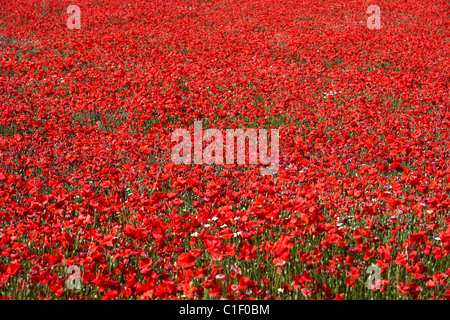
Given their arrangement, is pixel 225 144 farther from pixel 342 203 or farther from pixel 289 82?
pixel 289 82

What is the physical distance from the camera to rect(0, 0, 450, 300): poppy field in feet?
9.84

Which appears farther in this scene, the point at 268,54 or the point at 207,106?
the point at 268,54

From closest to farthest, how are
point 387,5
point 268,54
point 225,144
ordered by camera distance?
point 225,144 → point 268,54 → point 387,5

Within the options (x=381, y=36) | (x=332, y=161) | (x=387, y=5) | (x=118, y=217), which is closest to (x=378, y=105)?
(x=332, y=161)

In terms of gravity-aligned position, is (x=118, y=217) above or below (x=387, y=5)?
below

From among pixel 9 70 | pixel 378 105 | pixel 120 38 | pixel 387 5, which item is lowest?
pixel 378 105

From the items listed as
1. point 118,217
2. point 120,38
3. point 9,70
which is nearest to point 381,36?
point 120,38

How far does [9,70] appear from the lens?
32.3 feet

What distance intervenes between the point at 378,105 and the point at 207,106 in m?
3.36

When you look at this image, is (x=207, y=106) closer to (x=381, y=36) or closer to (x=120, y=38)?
(x=120, y=38)

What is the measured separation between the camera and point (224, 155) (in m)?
5.73

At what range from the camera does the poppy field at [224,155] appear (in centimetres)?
300

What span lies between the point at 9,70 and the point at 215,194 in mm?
8200

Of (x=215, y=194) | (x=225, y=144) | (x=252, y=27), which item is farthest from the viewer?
(x=252, y=27)
